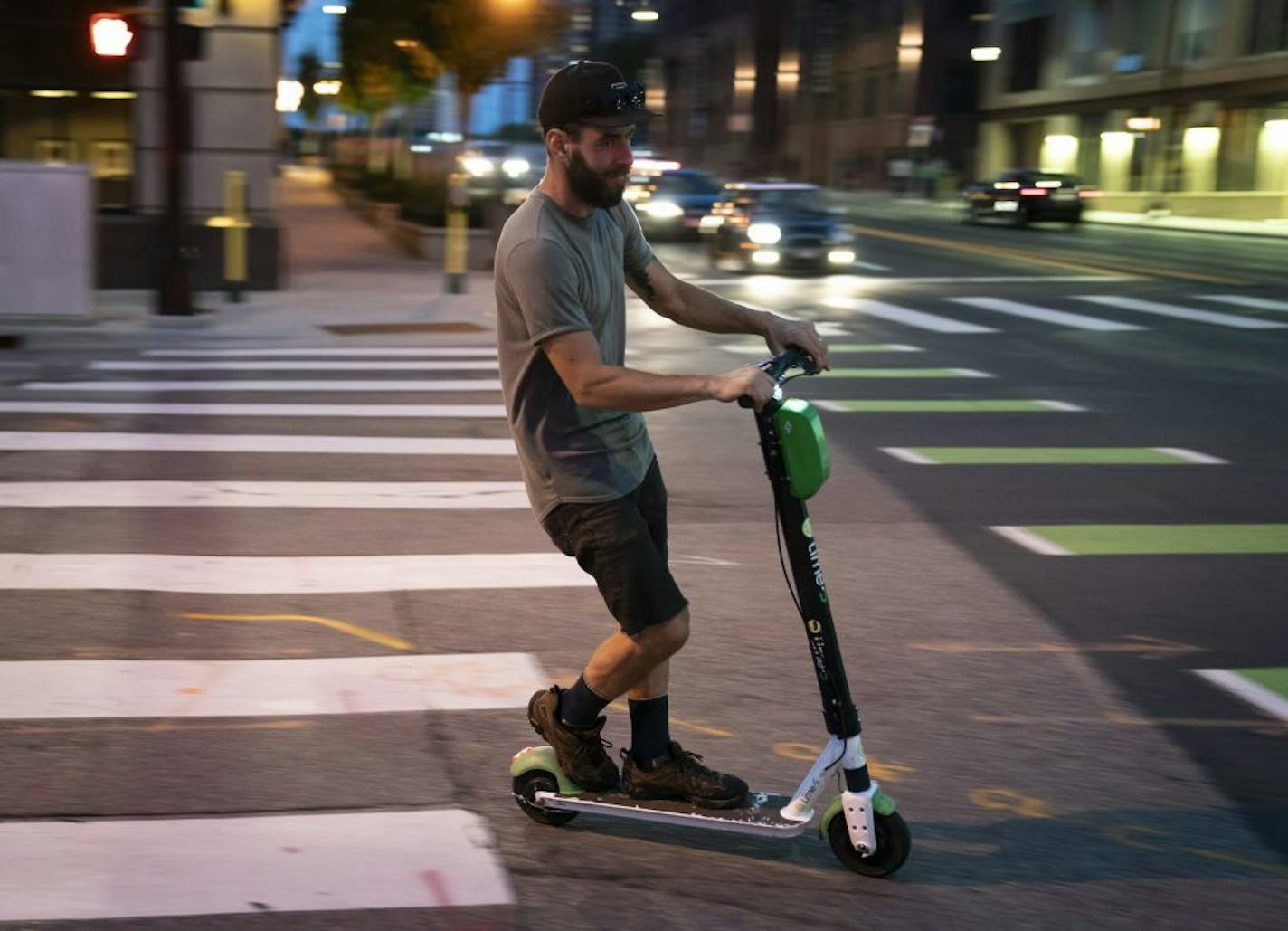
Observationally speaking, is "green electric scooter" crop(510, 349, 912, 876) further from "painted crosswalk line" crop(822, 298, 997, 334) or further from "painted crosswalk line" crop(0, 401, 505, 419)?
"painted crosswalk line" crop(822, 298, 997, 334)

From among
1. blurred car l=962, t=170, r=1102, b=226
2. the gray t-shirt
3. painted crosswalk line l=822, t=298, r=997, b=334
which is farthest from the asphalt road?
blurred car l=962, t=170, r=1102, b=226

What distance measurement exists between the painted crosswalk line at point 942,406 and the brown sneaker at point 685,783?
26.7ft

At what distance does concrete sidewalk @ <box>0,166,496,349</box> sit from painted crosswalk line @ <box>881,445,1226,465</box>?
7.07 m

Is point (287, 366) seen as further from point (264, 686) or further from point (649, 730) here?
point (649, 730)

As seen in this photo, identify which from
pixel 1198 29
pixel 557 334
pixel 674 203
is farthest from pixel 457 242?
pixel 1198 29

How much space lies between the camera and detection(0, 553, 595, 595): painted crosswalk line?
6934mm

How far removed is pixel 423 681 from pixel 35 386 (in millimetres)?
8178

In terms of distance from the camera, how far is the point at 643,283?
4566mm

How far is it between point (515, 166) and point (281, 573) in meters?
44.7

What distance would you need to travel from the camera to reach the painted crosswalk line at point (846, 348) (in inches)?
656

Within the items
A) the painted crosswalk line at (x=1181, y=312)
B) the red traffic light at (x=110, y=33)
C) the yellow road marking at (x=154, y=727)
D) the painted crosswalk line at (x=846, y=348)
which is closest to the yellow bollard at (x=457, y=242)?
the red traffic light at (x=110, y=33)

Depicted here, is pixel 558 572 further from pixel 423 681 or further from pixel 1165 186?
pixel 1165 186

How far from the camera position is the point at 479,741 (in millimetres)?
5102

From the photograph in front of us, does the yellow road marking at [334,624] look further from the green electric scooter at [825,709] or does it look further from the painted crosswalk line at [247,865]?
the green electric scooter at [825,709]
